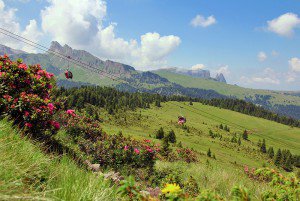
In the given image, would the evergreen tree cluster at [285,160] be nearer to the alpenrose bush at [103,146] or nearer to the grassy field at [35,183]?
the alpenrose bush at [103,146]

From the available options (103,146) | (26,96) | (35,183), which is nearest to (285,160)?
(103,146)

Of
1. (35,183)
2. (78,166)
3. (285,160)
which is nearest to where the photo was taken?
(35,183)

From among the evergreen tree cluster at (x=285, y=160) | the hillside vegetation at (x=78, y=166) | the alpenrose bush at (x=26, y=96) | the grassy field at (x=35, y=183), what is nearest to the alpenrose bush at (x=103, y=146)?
the hillside vegetation at (x=78, y=166)

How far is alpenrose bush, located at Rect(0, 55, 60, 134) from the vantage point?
9.62 metres

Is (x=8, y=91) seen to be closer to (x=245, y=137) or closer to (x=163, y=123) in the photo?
(x=163, y=123)

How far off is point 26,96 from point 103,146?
5.03 metres

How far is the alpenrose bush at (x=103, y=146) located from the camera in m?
13.4

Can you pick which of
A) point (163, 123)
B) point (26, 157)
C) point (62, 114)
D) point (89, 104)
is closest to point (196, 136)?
point (163, 123)

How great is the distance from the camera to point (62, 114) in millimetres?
15805

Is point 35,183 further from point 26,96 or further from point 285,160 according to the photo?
point 285,160

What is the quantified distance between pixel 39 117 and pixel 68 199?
6.88 meters

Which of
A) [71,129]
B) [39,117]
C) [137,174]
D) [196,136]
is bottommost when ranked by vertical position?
[196,136]

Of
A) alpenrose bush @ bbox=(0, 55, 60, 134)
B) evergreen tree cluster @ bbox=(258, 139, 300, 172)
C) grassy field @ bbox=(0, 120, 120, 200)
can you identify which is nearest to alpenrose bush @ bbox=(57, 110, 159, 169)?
alpenrose bush @ bbox=(0, 55, 60, 134)

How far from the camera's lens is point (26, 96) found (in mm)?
9891
